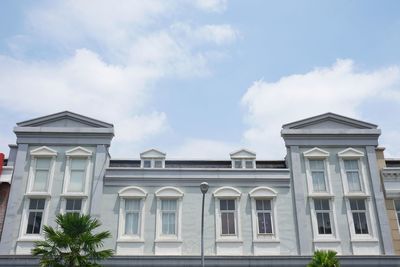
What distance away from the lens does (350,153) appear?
80.5 feet

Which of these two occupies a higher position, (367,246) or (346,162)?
(346,162)

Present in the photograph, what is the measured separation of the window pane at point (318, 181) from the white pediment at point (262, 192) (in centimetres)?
256

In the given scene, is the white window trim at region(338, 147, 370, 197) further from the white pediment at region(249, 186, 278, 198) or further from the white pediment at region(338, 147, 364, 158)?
the white pediment at region(249, 186, 278, 198)

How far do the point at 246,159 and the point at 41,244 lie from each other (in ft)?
41.3

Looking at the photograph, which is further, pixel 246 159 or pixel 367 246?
pixel 246 159

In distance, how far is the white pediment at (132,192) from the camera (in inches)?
917

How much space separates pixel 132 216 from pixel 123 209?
2.16ft

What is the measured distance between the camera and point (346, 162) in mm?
24625

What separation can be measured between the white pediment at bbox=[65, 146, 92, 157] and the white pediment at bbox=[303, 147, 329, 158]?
43.3 feet

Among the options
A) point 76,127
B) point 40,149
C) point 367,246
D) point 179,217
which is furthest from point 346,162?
point 40,149

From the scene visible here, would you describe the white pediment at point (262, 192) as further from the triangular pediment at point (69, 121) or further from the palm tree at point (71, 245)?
the triangular pediment at point (69, 121)

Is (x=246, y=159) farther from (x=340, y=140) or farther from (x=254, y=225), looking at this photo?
(x=340, y=140)

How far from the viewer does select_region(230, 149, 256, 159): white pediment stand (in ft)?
81.6

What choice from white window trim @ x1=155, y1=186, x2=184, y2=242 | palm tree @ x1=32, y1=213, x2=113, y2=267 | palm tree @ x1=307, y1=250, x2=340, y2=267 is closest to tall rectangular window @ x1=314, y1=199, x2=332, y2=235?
palm tree @ x1=307, y1=250, x2=340, y2=267
